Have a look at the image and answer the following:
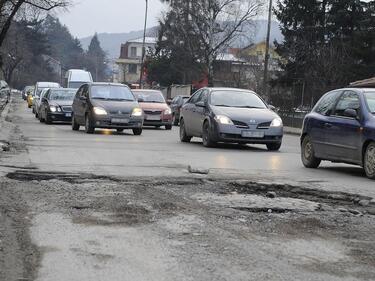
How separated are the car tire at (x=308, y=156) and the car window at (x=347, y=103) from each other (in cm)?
96

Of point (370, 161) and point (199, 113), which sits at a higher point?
point (199, 113)

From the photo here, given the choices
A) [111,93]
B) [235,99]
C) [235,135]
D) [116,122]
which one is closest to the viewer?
[235,135]

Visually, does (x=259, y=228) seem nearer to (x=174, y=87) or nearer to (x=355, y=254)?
(x=355, y=254)

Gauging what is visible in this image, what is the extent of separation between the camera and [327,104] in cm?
1209

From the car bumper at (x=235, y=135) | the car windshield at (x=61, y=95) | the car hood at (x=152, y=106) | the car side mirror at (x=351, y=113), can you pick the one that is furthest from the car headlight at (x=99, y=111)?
the car side mirror at (x=351, y=113)

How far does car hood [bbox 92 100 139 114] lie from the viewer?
20203 mm

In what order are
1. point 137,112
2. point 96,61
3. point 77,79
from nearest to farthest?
point 137,112
point 77,79
point 96,61

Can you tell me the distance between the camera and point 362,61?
129 feet

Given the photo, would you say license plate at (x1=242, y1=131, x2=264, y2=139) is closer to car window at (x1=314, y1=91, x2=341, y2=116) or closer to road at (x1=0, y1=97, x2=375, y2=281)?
car window at (x1=314, y1=91, x2=341, y2=116)

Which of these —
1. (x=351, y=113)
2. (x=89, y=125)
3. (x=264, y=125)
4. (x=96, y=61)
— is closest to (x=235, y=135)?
(x=264, y=125)

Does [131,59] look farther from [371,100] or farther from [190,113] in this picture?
[371,100]

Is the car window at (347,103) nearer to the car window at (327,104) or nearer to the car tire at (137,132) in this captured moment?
the car window at (327,104)

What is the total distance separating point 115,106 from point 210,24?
126 ft

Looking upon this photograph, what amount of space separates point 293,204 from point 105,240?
8.99ft
